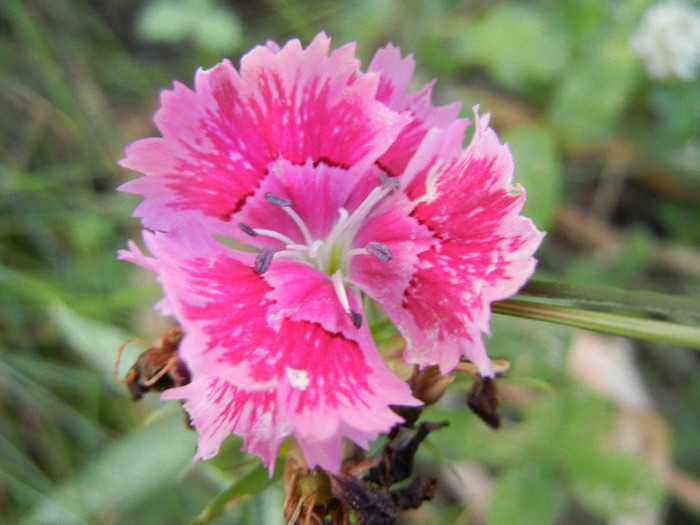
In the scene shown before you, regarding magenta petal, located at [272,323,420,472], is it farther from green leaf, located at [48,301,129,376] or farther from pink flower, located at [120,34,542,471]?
green leaf, located at [48,301,129,376]

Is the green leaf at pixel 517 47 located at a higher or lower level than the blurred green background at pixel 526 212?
higher

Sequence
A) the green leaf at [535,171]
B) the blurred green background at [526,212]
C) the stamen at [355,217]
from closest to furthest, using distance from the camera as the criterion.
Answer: the stamen at [355,217], the green leaf at [535,171], the blurred green background at [526,212]

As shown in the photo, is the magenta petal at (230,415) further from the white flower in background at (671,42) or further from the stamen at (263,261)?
the white flower in background at (671,42)

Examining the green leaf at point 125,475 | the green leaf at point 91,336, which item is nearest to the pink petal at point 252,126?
the green leaf at point 125,475

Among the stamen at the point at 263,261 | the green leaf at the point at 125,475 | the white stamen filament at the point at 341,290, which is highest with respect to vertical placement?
the stamen at the point at 263,261

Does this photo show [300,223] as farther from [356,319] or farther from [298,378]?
[298,378]

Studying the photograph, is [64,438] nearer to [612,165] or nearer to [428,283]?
[428,283]

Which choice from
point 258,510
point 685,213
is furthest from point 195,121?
point 685,213
